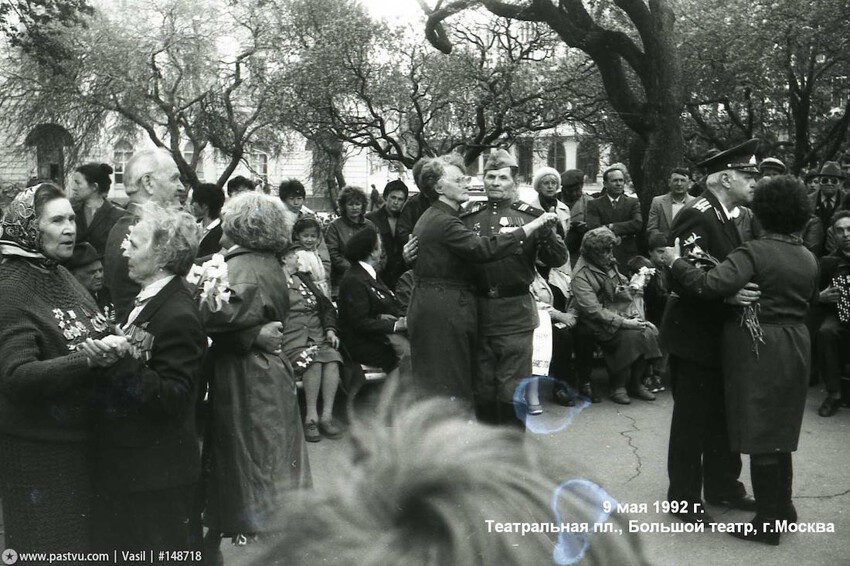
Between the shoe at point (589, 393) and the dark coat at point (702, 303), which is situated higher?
the dark coat at point (702, 303)

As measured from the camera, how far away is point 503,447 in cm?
133

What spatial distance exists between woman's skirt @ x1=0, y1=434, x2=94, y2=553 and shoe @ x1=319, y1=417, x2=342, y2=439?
3417mm

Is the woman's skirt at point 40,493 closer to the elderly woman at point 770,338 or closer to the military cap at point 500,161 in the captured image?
the elderly woman at point 770,338

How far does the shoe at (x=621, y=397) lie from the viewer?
780 centimetres

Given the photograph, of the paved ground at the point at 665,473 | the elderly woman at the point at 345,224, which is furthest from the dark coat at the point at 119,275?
the elderly woman at the point at 345,224

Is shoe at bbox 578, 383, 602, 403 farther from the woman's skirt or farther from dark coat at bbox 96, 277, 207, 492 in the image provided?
the woman's skirt

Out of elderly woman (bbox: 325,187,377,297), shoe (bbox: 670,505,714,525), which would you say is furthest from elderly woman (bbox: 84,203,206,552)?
elderly woman (bbox: 325,187,377,297)

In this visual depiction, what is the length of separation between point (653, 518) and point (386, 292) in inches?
117

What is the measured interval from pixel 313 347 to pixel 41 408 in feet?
11.7

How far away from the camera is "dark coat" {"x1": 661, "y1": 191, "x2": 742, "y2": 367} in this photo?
482 cm

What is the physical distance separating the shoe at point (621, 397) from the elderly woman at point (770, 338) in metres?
3.15

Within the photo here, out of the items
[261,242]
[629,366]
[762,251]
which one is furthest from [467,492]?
[629,366]

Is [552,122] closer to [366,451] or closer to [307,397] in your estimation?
[307,397]

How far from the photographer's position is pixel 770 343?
14.9 ft
